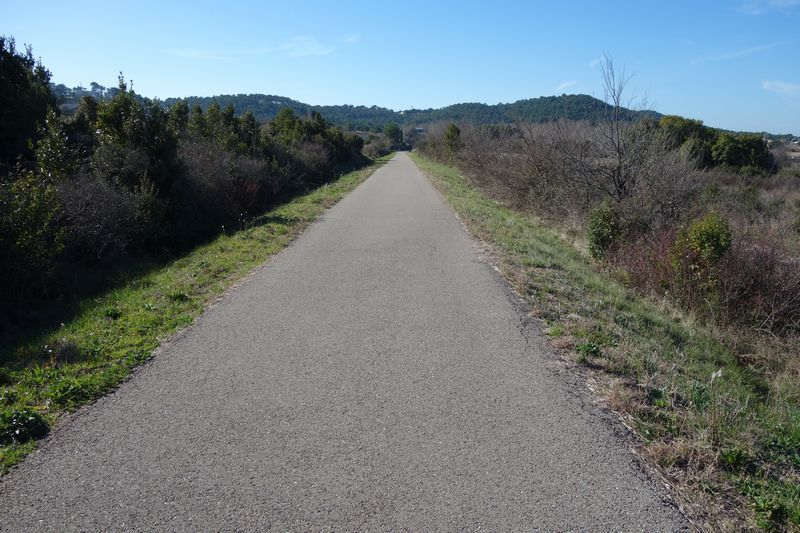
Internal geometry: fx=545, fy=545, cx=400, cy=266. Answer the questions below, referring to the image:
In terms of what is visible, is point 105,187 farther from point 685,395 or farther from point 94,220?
point 685,395

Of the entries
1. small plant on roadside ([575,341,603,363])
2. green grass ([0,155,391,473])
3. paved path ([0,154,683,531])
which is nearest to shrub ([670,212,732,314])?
small plant on roadside ([575,341,603,363])

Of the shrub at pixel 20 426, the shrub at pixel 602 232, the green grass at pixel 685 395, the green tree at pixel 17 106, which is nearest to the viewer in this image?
the green grass at pixel 685 395

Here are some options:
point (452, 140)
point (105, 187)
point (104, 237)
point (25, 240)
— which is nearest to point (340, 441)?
point (25, 240)

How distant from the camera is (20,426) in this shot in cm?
430

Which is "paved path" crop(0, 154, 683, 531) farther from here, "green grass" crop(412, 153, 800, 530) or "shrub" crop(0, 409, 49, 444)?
"green grass" crop(412, 153, 800, 530)

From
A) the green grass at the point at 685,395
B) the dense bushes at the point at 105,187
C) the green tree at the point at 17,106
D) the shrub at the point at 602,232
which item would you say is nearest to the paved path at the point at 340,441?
the green grass at the point at 685,395

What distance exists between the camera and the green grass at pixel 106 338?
4930 millimetres

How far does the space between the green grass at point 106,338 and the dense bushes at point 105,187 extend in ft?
4.42

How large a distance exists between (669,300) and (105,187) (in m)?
13.0

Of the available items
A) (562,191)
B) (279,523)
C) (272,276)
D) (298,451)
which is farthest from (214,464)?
(562,191)

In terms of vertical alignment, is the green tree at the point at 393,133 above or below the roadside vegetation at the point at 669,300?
above

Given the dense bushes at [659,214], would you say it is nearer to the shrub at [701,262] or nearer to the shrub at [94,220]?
the shrub at [701,262]

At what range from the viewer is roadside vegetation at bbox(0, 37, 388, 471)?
19.0 ft

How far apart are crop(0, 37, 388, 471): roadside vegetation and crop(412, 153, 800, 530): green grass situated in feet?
15.7
